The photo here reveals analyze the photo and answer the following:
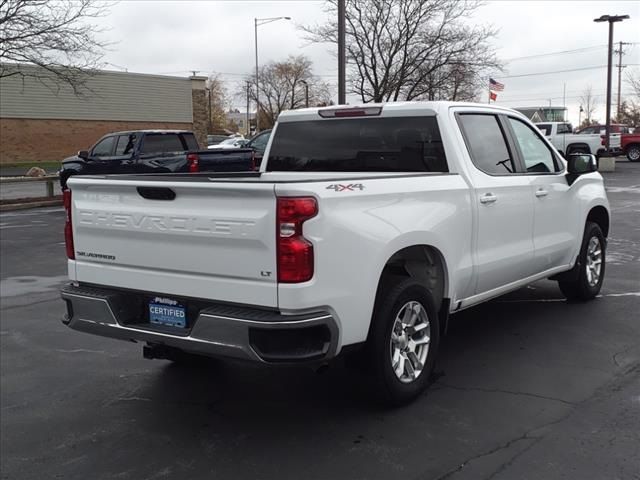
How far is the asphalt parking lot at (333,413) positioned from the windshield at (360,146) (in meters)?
1.58

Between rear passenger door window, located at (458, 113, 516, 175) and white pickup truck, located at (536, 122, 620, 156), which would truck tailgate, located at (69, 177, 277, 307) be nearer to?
rear passenger door window, located at (458, 113, 516, 175)

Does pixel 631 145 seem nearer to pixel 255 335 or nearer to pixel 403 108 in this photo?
pixel 403 108

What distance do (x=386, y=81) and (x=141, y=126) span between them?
74.7 ft

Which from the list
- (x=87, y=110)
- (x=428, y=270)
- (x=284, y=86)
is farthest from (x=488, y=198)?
(x=284, y=86)

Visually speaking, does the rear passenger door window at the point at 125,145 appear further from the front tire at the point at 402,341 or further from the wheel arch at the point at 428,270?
the front tire at the point at 402,341

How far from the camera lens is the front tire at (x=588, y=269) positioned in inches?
266

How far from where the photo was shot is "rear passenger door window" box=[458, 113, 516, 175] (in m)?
5.27

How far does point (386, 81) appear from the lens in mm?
26984

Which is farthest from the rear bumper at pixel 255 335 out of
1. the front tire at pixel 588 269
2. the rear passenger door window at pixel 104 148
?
the rear passenger door window at pixel 104 148

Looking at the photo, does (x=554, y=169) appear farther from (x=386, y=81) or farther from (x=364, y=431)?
(x=386, y=81)

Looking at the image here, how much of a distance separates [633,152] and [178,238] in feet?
124

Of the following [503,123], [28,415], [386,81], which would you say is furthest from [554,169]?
[386,81]

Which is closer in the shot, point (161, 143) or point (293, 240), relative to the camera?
point (293, 240)

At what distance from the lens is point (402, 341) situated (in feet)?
14.3
